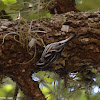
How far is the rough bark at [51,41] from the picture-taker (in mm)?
521

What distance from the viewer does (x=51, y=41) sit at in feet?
1.82

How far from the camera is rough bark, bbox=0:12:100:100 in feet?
1.71

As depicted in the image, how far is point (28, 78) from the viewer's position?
57 cm

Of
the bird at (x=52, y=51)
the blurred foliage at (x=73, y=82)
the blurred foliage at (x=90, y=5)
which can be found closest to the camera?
the bird at (x=52, y=51)

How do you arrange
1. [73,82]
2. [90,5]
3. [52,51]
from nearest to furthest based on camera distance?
[52,51]
[73,82]
[90,5]

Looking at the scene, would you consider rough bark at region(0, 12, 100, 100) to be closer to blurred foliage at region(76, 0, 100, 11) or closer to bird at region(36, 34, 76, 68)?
bird at region(36, 34, 76, 68)

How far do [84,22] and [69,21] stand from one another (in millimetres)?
65

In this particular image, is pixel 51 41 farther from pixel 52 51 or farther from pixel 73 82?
pixel 73 82

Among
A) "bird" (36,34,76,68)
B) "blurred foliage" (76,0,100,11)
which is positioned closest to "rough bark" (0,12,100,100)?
"bird" (36,34,76,68)

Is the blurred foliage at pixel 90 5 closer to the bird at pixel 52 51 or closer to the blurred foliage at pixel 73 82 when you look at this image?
Result: the blurred foliage at pixel 73 82

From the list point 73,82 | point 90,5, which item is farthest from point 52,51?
point 90,5

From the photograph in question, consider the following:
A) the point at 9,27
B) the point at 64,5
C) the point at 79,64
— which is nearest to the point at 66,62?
the point at 79,64

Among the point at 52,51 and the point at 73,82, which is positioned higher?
the point at 52,51

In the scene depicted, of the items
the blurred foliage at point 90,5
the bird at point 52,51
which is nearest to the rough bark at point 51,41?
the bird at point 52,51
